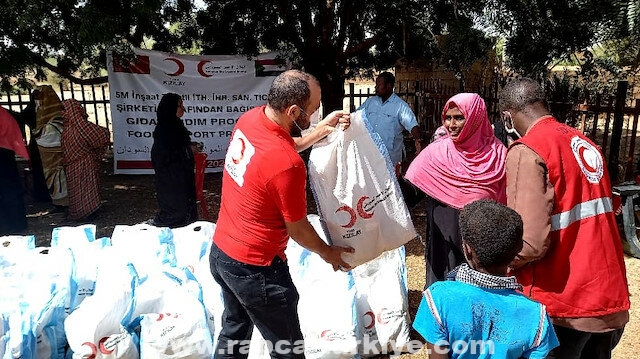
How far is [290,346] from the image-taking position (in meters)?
2.36

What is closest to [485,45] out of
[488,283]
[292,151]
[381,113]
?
[381,113]

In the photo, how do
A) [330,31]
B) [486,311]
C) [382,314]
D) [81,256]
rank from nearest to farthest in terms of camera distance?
[486,311] < [382,314] < [81,256] < [330,31]

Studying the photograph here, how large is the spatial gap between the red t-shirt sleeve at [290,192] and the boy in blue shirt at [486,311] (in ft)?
2.21

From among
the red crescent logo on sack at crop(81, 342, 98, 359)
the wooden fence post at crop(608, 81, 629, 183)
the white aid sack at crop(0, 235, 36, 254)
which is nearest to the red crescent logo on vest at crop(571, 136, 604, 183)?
the red crescent logo on sack at crop(81, 342, 98, 359)

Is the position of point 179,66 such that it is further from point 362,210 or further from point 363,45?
point 362,210

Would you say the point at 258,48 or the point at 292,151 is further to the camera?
the point at 258,48

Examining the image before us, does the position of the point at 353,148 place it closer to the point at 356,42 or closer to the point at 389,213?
the point at 389,213

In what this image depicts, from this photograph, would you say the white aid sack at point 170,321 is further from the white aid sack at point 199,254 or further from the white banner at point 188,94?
the white banner at point 188,94

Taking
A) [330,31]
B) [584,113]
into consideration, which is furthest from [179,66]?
[584,113]

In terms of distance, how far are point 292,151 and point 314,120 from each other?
0.95 meters

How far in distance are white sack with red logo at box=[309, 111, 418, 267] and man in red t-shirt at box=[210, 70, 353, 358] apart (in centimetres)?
16

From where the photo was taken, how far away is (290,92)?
216 centimetres

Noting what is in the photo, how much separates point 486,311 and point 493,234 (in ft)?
0.77

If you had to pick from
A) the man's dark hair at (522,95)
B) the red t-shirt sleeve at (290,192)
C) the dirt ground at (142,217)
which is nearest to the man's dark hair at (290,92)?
the red t-shirt sleeve at (290,192)
